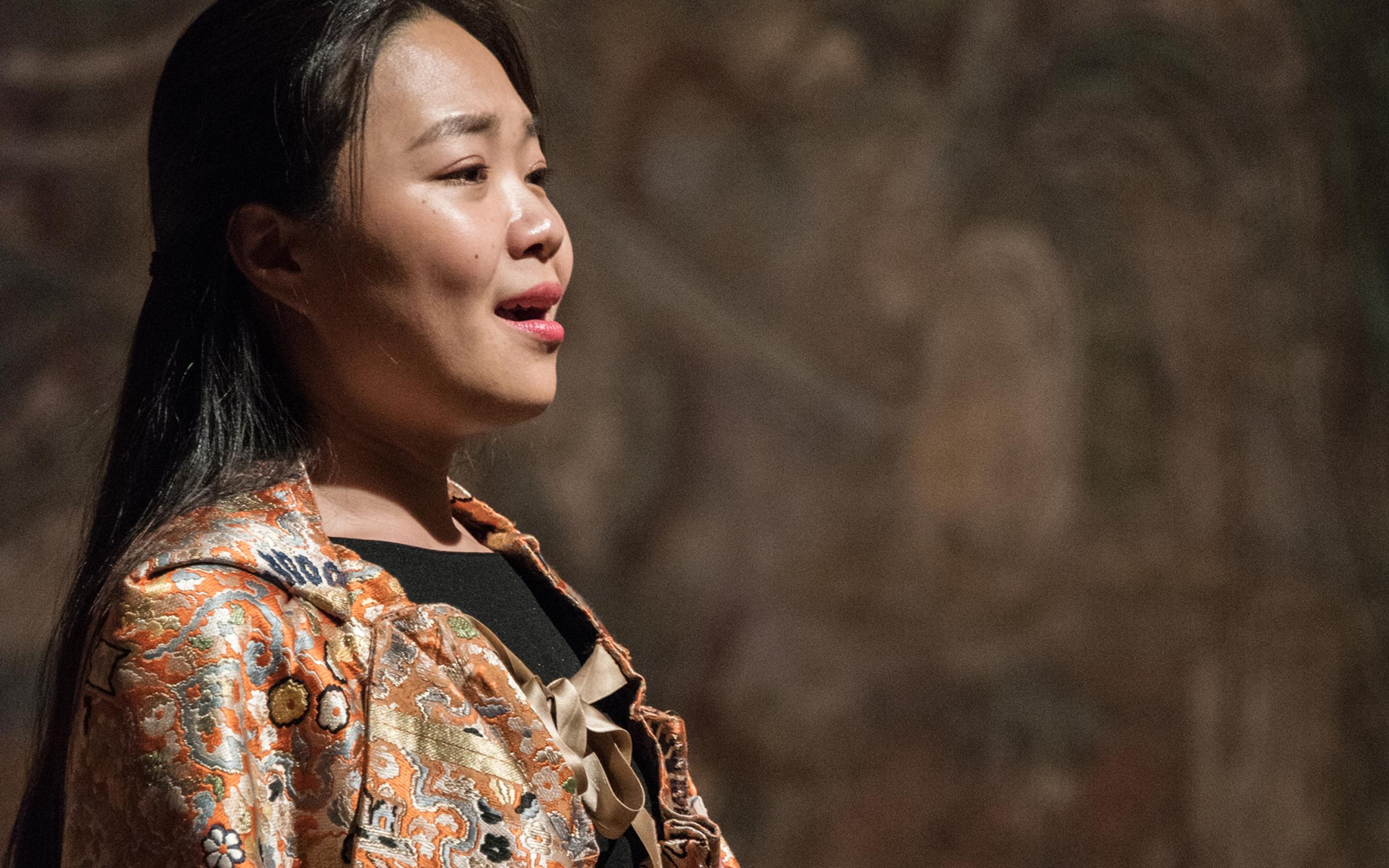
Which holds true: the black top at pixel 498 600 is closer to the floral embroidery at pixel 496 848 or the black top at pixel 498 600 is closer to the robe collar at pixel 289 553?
the robe collar at pixel 289 553

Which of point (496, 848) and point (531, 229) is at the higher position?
point (531, 229)

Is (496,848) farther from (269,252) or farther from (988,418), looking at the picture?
(988,418)

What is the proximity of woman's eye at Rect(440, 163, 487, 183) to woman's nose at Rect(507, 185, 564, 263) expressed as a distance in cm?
4

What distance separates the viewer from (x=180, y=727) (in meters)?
1.24

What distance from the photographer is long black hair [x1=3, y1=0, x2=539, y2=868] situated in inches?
61.3

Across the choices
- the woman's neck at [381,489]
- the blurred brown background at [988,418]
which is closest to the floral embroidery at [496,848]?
the woman's neck at [381,489]

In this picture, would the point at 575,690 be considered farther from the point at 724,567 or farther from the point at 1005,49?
the point at 1005,49

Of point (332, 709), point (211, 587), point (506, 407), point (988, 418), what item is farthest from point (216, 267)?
point (988, 418)

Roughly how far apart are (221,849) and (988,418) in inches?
187

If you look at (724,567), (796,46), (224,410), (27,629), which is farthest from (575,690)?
(796,46)

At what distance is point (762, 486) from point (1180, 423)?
5.59 feet

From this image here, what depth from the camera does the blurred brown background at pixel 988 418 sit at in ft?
17.5

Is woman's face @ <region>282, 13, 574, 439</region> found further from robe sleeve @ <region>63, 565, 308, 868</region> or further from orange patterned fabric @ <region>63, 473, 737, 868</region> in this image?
robe sleeve @ <region>63, 565, 308, 868</region>

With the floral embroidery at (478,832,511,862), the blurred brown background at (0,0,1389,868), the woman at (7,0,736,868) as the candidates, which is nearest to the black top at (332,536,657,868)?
the woman at (7,0,736,868)
